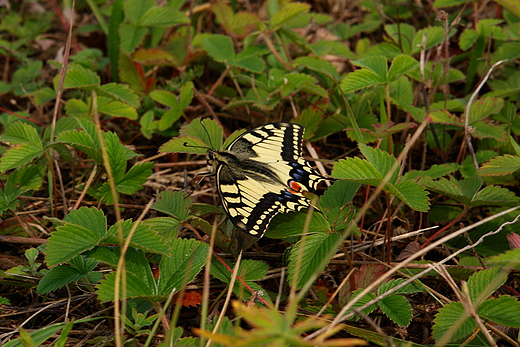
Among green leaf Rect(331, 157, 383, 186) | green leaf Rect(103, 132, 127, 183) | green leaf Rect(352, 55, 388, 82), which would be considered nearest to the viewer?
green leaf Rect(331, 157, 383, 186)

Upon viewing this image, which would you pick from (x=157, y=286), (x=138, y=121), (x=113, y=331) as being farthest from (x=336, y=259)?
(x=138, y=121)

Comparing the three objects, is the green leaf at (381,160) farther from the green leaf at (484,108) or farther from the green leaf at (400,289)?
the green leaf at (484,108)

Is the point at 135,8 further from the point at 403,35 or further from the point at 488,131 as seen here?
the point at 488,131

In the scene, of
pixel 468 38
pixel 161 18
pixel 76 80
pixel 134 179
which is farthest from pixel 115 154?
pixel 468 38

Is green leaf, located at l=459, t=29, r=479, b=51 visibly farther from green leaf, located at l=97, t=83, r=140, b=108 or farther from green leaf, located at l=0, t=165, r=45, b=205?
green leaf, located at l=0, t=165, r=45, b=205

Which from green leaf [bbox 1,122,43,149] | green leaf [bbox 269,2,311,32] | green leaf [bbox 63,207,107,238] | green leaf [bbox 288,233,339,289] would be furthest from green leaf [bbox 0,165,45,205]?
green leaf [bbox 269,2,311,32]

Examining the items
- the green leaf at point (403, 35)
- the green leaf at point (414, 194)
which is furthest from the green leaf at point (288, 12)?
the green leaf at point (414, 194)

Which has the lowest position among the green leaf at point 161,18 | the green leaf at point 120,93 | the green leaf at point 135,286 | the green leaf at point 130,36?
the green leaf at point 135,286
